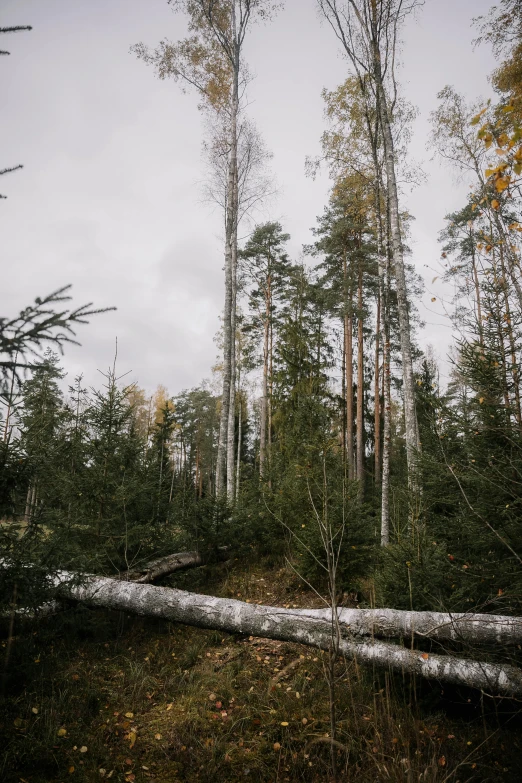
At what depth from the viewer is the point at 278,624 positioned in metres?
4.25

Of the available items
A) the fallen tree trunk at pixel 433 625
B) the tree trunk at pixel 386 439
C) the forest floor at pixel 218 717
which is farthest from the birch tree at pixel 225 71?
the fallen tree trunk at pixel 433 625

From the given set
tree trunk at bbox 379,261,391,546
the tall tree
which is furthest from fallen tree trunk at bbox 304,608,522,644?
the tall tree

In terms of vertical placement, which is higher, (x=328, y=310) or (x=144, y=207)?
(x=144, y=207)

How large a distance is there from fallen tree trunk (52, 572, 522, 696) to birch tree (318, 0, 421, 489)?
4.88 meters

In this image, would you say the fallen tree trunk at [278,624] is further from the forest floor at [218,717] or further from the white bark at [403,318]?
the white bark at [403,318]

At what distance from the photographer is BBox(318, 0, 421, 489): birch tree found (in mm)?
8188

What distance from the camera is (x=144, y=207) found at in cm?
2314

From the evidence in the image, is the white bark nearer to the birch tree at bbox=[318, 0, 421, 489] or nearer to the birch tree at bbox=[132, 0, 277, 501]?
the birch tree at bbox=[318, 0, 421, 489]

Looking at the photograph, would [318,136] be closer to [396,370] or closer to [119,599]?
[396,370]

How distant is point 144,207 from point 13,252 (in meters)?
23.5

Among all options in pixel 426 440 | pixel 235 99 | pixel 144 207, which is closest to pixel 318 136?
pixel 235 99

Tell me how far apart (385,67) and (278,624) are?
42.1 ft

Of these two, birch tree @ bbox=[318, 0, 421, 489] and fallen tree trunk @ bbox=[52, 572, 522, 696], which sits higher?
birch tree @ bbox=[318, 0, 421, 489]

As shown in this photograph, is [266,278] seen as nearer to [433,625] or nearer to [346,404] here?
[346,404]
